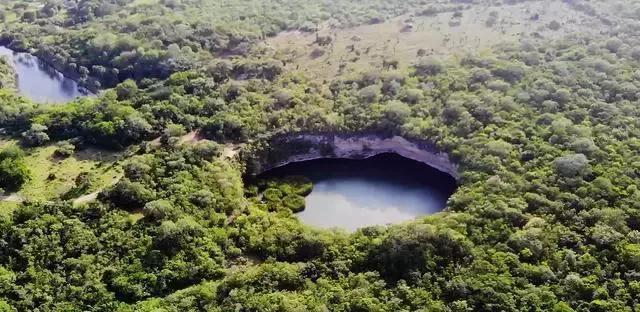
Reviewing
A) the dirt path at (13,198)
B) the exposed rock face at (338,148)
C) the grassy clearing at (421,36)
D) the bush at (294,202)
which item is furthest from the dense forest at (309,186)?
the grassy clearing at (421,36)

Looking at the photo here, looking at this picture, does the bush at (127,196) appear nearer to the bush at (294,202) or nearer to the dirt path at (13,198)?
the dirt path at (13,198)

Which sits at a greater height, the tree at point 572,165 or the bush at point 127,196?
the tree at point 572,165

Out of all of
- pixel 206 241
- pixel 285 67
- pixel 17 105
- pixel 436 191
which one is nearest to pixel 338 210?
pixel 436 191

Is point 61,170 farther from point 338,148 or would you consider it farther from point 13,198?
point 338,148

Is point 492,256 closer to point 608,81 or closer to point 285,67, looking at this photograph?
point 608,81

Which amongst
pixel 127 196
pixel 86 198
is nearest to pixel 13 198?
pixel 86 198

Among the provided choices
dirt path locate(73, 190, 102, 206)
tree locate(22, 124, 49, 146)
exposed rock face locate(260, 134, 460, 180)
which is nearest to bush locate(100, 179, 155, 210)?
dirt path locate(73, 190, 102, 206)
